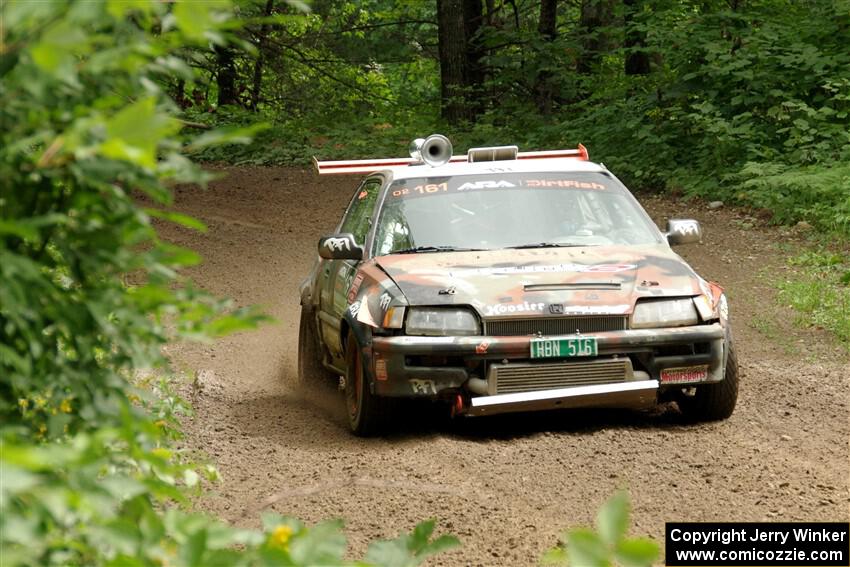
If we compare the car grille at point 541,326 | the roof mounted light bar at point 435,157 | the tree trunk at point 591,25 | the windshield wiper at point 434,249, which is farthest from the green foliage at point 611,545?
the tree trunk at point 591,25

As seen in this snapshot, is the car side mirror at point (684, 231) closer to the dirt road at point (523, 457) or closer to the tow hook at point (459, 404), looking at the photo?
the dirt road at point (523, 457)

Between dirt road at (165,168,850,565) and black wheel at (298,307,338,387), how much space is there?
20 cm

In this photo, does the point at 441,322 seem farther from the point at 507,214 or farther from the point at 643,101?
the point at 643,101

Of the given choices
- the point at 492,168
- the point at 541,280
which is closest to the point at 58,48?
the point at 541,280

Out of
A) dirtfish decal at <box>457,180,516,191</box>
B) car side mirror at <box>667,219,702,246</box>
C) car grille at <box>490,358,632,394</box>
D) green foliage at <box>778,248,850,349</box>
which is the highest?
dirtfish decal at <box>457,180,516,191</box>

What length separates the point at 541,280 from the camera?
24.3 ft

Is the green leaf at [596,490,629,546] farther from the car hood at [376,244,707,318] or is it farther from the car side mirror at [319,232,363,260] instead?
Answer: the car side mirror at [319,232,363,260]

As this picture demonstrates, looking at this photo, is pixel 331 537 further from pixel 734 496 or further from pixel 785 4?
pixel 785 4

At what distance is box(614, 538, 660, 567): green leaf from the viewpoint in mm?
1835

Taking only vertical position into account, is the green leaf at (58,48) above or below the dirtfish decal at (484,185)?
above

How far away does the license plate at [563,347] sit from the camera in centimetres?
713

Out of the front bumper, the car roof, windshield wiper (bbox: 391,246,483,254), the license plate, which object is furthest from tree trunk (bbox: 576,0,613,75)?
the license plate

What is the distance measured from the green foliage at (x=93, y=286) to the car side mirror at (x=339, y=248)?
535 centimetres

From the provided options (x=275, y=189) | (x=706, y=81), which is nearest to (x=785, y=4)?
(x=706, y=81)
